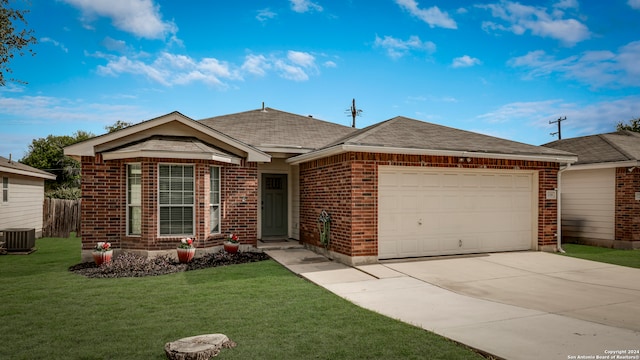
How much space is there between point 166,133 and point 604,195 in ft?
Answer: 45.3

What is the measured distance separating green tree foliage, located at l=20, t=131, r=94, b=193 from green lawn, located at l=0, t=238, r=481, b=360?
108ft

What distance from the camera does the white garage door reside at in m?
9.42

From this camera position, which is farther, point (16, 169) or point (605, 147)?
point (16, 169)

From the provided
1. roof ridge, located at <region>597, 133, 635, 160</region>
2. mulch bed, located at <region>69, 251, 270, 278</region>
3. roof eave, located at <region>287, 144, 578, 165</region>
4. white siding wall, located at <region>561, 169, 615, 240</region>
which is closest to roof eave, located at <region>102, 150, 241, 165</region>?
mulch bed, located at <region>69, 251, 270, 278</region>

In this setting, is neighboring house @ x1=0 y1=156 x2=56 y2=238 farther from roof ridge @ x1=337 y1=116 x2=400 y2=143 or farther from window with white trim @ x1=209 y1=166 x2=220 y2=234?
roof ridge @ x1=337 y1=116 x2=400 y2=143

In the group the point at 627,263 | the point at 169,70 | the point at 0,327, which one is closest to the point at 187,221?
the point at 0,327

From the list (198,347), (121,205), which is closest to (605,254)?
(198,347)

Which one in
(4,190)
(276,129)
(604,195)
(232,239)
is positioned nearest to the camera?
(232,239)

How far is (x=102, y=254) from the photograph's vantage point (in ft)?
29.7

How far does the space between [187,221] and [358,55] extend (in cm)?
871

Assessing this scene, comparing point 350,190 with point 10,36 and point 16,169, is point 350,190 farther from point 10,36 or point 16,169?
point 16,169

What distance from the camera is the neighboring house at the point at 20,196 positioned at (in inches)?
584

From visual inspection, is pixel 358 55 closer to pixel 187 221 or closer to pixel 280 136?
pixel 280 136

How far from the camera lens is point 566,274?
805 cm
